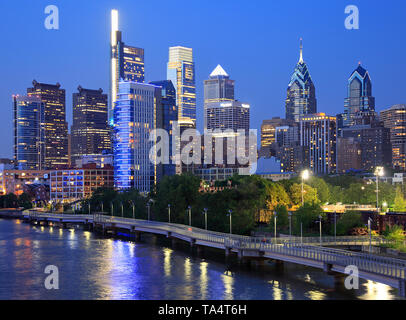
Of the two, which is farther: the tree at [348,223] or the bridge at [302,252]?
the tree at [348,223]

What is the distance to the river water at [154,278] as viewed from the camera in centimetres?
5431

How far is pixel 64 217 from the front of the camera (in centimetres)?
14462

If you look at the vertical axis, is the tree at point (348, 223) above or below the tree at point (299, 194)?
below

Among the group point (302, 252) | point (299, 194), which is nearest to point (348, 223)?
point (302, 252)

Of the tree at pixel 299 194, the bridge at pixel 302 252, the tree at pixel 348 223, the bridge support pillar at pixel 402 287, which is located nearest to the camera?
the bridge support pillar at pixel 402 287

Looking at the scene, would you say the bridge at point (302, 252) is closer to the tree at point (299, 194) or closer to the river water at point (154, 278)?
the river water at point (154, 278)

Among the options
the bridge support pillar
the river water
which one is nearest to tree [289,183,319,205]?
the river water

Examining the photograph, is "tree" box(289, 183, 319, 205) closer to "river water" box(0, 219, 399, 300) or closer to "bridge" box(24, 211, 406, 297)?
"bridge" box(24, 211, 406, 297)

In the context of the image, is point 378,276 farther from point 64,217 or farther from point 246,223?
point 64,217

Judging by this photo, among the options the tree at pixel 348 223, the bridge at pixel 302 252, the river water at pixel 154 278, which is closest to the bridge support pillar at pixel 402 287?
the bridge at pixel 302 252

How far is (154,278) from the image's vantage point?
63.1 meters

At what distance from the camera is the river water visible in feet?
178

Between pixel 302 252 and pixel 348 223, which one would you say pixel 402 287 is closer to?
pixel 302 252
